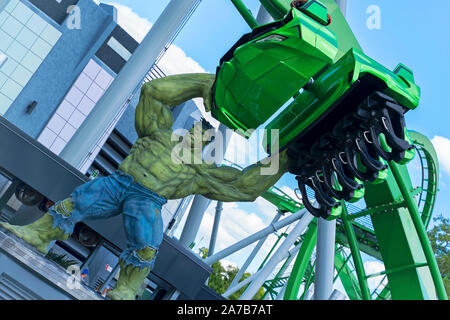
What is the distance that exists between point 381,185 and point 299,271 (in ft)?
13.2

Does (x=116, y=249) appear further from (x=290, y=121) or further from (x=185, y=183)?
(x=290, y=121)

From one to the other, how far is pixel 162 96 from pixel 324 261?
11.6 ft

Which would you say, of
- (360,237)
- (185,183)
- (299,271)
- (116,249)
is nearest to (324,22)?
(185,183)

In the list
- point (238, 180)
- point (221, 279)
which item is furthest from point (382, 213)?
point (221, 279)

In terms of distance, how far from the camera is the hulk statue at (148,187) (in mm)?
3262

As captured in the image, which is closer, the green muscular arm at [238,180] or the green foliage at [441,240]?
the green muscular arm at [238,180]

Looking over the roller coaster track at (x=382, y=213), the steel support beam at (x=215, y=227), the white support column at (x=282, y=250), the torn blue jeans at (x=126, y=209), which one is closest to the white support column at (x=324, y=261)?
the roller coaster track at (x=382, y=213)

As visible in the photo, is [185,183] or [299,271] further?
[299,271]

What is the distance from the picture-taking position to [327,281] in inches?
235

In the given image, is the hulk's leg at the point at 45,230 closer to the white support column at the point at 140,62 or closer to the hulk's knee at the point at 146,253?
the hulk's knee at the point at 146,253

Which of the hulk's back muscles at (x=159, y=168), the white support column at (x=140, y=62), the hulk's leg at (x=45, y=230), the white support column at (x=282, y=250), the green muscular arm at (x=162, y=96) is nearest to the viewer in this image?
the hulk's leg at (x=45, y=230)

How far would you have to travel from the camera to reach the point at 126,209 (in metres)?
3.33

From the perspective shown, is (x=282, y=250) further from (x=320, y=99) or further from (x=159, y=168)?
(x=320, y=99)
